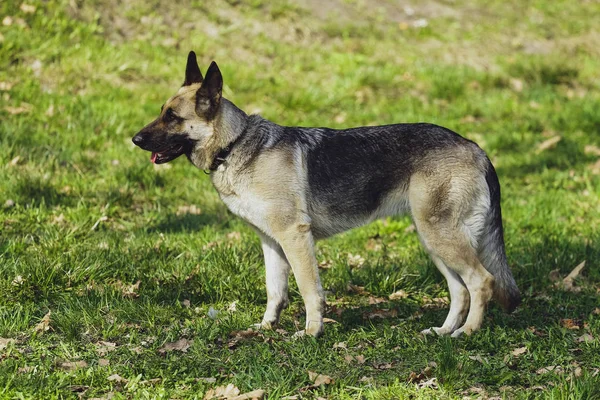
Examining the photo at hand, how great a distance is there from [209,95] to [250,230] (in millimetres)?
2219

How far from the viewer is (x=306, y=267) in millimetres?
4781

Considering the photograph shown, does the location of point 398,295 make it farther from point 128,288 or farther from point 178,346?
point 128,288

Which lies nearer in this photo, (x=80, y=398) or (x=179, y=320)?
(x=80, y=398)

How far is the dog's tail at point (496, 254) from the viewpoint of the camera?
506cm

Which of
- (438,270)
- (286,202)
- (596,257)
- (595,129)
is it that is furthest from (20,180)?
(595,129)

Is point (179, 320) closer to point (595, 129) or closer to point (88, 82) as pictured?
point (88, 82)

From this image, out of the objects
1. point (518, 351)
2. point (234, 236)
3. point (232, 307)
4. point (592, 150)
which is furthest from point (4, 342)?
point (592, 150)

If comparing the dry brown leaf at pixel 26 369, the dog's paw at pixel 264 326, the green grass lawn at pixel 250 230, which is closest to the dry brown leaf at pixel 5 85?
the green grass lawn at pixel 250 230

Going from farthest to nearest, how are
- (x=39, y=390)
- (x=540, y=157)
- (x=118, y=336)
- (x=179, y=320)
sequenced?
(x=540, y=157), (x=179, y=320), (x=118, y=336), (x=39, y=390)

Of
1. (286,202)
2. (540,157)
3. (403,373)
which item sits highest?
(286,202)

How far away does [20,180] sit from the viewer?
276 inches

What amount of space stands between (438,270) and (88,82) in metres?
5.61

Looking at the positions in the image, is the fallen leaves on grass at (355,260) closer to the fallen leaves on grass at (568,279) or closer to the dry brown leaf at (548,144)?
the fallen leaves on grass at (568,279)

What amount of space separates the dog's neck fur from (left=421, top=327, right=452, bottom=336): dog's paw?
70.5 inches
